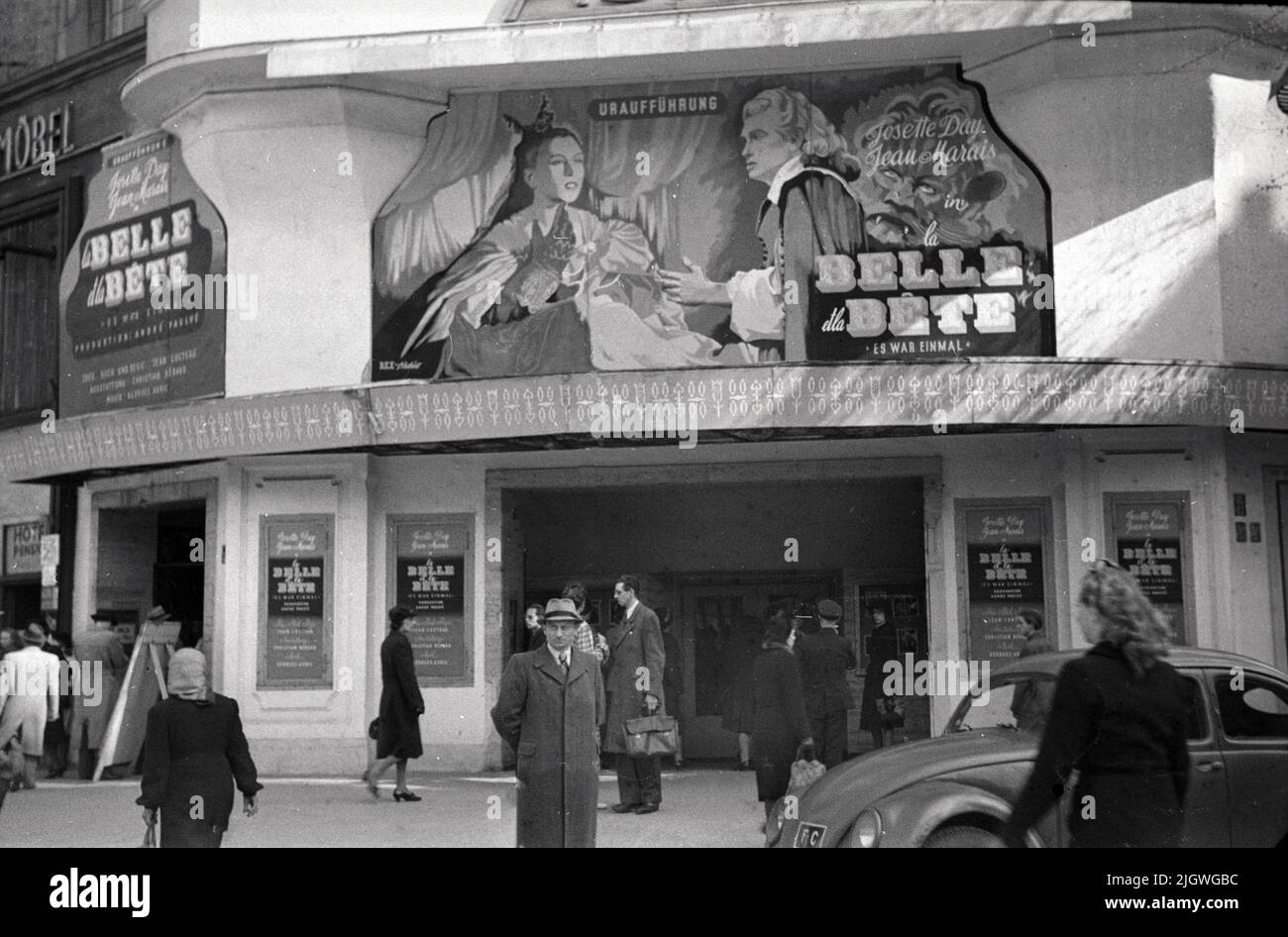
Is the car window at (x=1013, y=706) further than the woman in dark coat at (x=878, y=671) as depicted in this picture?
No

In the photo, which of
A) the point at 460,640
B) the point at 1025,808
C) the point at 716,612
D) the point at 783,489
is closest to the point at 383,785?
the point at 460,640

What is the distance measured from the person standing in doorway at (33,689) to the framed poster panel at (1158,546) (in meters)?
9.44

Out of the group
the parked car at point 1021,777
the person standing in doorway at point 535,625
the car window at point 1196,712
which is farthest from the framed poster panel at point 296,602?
the car window at point 1196,712

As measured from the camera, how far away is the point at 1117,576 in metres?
5.25

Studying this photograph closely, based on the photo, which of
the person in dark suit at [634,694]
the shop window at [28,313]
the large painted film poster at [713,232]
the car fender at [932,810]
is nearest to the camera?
the car fender at [932,810]

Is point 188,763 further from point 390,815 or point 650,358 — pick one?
point 650,358

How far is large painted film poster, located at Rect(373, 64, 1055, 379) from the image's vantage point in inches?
511

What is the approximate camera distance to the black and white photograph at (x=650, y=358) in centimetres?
1227

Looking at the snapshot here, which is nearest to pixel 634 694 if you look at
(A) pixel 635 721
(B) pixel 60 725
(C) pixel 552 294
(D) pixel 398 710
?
(A) pixel 635 721

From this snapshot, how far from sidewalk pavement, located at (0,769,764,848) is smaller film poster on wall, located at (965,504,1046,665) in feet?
8.20

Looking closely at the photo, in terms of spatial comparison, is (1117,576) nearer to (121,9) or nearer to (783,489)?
(783,489)

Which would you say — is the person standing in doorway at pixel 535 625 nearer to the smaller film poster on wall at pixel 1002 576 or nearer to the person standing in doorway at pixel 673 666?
the person standing in doorway at pixel 673 666

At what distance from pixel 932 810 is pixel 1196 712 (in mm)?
1325
